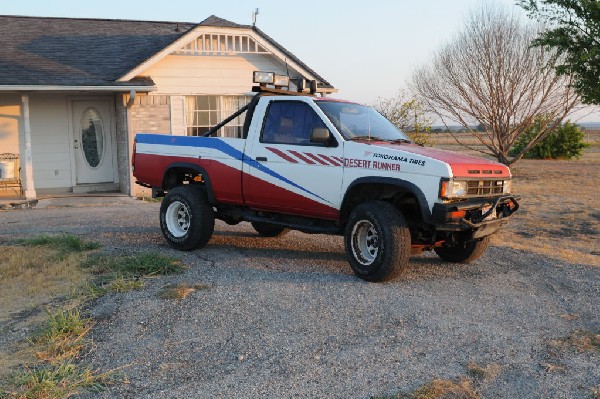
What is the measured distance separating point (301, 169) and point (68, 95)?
1017 centimetres

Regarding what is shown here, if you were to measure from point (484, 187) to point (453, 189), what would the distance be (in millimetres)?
614

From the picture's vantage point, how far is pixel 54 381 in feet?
13.7

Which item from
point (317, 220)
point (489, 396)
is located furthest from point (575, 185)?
point (489, 396)

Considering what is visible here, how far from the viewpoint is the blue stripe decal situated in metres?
7.58

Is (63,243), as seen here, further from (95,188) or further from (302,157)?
(95,188)

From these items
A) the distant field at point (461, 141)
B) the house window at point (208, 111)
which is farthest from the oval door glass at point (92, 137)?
the distant field at point (461, 141)

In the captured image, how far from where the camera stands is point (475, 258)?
7.83 metres

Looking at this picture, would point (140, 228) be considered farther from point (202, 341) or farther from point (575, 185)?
point (575, 185)

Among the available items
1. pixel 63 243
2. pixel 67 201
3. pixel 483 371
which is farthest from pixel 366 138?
pixel 67 201

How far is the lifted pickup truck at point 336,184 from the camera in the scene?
649 centimetres

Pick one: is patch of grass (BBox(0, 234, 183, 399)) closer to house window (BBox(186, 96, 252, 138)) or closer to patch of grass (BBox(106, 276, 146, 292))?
patch of grass (BBox(106, 276, 146, 292))

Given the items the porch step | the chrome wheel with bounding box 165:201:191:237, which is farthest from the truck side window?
the porch step

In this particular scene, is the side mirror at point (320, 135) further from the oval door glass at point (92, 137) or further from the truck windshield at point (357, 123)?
the oval door glass at point (92, 137)

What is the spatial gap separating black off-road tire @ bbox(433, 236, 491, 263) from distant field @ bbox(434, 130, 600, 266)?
1.38 m
